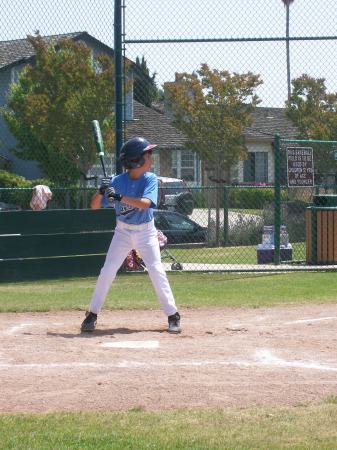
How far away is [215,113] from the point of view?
22562 mm

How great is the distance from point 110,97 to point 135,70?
7509 millimetres

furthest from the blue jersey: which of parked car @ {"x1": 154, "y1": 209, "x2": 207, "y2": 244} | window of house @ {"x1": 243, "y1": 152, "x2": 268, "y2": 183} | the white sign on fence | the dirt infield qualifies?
window of house @ {"x1": 243, "y1": 152, "x2": 268, "y2": 183}

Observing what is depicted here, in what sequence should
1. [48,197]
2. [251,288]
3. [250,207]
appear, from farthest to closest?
[250,207] < [48,197] < [251,288]

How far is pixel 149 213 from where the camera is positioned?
8.54 meters

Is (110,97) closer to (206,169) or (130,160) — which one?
(206,169)

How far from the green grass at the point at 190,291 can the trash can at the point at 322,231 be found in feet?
5.33

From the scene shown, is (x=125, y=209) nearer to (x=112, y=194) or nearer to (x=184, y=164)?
(x=112, y=194)

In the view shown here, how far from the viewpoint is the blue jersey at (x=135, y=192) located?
8.37 metres

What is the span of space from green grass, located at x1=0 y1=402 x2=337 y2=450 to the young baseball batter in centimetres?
305

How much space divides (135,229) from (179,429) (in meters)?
3.60

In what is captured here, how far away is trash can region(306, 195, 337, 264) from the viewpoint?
15789 mm

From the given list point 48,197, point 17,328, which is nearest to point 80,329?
point 17,328

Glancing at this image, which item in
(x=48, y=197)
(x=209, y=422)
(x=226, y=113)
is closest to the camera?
(x=209, y=422)

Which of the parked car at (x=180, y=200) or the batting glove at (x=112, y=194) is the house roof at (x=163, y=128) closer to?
the parked car at (x=180, y=200)
